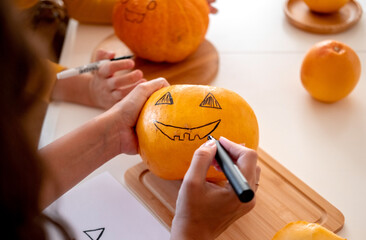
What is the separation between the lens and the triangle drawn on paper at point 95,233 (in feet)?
2.83

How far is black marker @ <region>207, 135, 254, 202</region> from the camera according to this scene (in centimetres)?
59

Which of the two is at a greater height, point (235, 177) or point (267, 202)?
point (235, 177)

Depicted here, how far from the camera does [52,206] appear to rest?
890mm

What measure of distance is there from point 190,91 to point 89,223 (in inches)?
15.1

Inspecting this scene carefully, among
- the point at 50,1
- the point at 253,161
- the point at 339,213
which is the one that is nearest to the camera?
the point at 253,161

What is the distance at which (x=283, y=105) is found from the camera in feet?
3.84

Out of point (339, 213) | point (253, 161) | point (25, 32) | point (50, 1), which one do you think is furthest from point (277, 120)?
point (50, 1)

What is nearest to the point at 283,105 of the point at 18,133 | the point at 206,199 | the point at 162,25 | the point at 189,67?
the point at 189,67

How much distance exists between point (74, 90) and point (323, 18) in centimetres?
95

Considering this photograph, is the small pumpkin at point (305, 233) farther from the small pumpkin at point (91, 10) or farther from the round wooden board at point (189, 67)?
the small pumpkin at point (91, 10)

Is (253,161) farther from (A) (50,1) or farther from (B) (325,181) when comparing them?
(A) (50,1)

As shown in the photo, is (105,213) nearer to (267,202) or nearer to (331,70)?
(267,202)

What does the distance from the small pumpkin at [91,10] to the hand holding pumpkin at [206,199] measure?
1.00m

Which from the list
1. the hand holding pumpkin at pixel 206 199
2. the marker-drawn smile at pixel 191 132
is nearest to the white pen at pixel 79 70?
the marker-drawn smile at pixel 191 132
